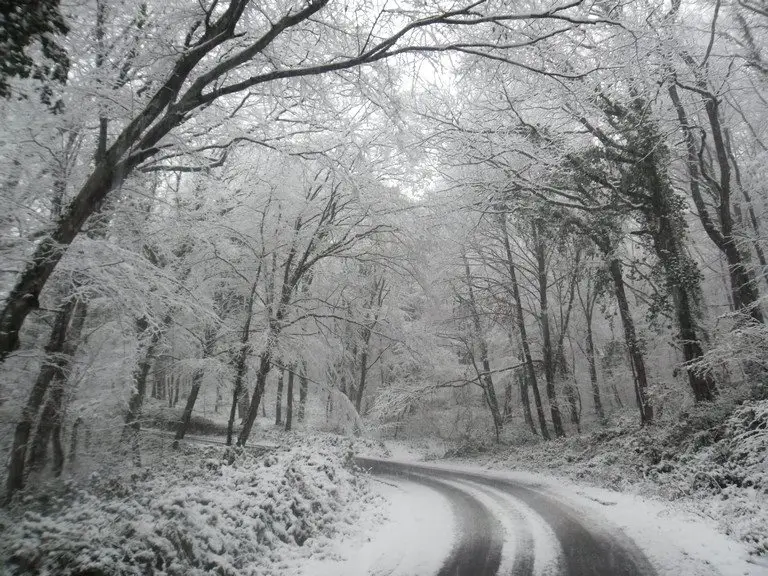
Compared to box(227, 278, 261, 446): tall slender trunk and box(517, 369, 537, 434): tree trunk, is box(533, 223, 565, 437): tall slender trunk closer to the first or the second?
box(517, 369, 537, 434): tree trunk

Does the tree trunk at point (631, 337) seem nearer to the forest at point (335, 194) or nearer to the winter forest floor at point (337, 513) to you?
the forest at point (335, 194)

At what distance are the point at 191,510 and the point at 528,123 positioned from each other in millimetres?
11857

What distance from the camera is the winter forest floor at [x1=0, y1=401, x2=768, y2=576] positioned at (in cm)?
455

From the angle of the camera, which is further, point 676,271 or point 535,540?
point 676,271

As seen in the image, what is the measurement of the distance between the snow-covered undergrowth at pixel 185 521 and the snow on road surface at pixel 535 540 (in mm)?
730

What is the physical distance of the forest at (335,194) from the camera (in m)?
4.77

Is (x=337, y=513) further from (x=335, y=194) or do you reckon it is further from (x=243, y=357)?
(x=335, y=194)

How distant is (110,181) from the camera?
4.58 m

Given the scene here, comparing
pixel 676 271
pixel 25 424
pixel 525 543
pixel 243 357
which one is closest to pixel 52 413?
pixel 25 424

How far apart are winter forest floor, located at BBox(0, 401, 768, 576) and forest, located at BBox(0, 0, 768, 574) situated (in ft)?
0.52

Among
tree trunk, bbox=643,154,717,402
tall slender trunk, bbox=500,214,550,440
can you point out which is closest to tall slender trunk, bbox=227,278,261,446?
tall slender trunk, bbox=500,214,550,440

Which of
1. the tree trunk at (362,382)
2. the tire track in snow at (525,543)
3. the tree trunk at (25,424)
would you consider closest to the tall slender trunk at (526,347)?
the tree trunk at (362,382)

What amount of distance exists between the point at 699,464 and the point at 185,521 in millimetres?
8856

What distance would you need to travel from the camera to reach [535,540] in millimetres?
6043
